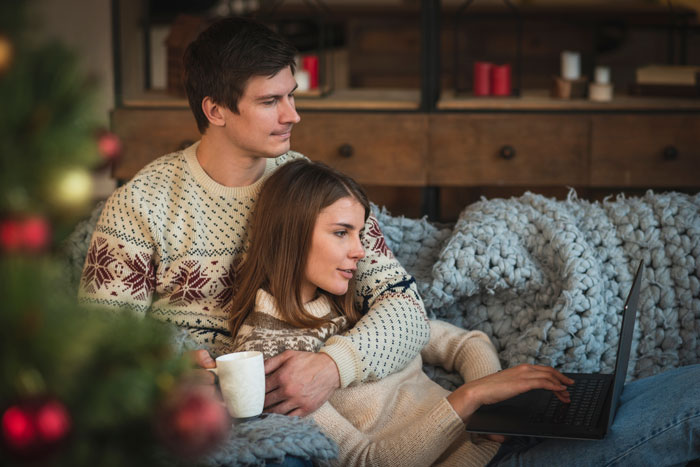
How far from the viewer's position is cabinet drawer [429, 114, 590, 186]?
257cm

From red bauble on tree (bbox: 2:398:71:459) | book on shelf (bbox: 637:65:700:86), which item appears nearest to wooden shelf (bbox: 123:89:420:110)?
book on shelf (bbox: 637:65:700:86)

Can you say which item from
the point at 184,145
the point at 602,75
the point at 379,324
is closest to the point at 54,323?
the point at 379,324

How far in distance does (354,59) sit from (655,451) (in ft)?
10.3

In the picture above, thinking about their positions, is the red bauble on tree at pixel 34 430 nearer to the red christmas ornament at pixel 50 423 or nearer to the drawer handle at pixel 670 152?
the red christmas ornament at pixel 50 423

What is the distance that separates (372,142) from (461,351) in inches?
45.0

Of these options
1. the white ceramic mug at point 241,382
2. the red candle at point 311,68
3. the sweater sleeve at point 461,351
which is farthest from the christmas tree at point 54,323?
the red candle at point 311,68

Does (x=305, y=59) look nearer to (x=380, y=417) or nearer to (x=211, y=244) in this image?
(x=211, y=244)

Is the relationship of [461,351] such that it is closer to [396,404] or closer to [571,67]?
[396,404]

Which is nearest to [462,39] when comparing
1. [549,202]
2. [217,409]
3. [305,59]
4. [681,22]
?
[681,22]

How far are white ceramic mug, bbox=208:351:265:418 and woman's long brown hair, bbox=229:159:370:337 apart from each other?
0.28 metres

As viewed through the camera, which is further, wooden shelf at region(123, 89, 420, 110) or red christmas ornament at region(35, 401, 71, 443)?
wooden shelf at region(123, 89, 420, 110)

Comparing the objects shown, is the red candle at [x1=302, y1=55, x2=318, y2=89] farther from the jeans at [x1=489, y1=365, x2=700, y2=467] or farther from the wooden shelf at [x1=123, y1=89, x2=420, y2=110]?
the jeans at [x1=489, y1=365, x2=700, y2=467]

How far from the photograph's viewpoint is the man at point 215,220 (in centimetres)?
151

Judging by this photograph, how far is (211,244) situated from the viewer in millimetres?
1570
